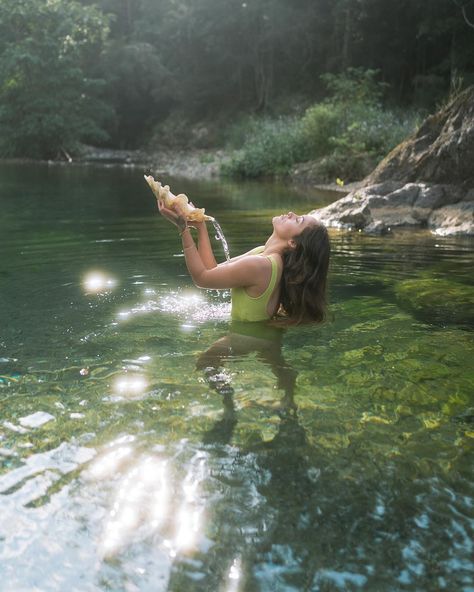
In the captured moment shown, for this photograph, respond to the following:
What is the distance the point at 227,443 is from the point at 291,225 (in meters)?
1.70

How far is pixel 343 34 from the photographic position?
124ft

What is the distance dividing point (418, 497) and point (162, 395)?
1.69m

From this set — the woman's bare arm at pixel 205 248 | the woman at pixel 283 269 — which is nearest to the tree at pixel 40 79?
the woman's bare arm at pixel 205 248

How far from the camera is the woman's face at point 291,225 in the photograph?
4441 millimetres

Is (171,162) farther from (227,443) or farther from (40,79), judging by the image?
(227,443)

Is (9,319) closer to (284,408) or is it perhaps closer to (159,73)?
(284,408)

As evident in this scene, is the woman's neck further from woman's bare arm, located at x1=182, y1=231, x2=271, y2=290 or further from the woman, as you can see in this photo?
woman's bare arm, located at x1=182, y1=231, x2=271, y2=290

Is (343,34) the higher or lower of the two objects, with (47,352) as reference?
higher

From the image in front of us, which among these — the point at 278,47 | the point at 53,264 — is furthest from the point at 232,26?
the point at 53,264

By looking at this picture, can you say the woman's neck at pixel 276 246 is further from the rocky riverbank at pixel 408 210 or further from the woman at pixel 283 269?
the rocky riverbank at pixel 408 210

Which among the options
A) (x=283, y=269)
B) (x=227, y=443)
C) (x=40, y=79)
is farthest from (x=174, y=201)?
(x=40, y=79)

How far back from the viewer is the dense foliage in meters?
33.9

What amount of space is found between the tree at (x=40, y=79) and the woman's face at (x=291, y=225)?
1302 inches

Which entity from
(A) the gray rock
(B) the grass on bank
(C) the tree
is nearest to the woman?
(A) the gray rock
